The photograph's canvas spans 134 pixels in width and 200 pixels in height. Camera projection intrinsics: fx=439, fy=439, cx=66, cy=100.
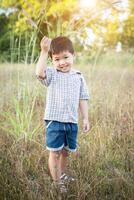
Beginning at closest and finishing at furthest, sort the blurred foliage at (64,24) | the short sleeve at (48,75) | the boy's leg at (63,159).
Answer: the short sleeve at (48,75) < the boy's leg at (63,159) < the blurred foliage at (64,24)

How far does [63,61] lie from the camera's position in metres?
2.81

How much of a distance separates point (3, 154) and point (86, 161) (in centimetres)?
65

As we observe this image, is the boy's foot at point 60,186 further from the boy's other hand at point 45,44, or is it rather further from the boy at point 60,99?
the boy's other hand at point 45,44

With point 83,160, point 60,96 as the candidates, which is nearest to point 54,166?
point 83,160

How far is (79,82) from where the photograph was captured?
292 cm

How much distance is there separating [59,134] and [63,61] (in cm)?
47

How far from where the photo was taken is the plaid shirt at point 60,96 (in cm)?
281

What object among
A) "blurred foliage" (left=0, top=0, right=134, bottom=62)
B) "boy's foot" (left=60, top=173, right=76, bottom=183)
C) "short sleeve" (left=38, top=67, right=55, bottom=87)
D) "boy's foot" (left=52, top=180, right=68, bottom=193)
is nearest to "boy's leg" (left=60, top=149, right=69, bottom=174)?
"boy's foot" (left=60, top=173, right=76, bottom=183)

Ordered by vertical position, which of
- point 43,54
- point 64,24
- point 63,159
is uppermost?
point 64,24

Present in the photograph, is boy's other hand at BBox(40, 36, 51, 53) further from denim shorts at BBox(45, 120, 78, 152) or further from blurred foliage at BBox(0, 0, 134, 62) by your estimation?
blurred foliage at BBox(0, 0, 134, 62)

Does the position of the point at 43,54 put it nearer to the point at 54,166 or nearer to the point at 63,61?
the point at 63,61

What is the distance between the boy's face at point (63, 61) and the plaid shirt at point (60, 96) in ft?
0.11

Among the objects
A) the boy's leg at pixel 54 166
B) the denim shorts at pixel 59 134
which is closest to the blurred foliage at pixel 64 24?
the denim shorts at pixel 59 134

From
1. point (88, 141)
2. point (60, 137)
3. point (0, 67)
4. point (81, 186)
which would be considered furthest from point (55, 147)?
point (0, 67)
